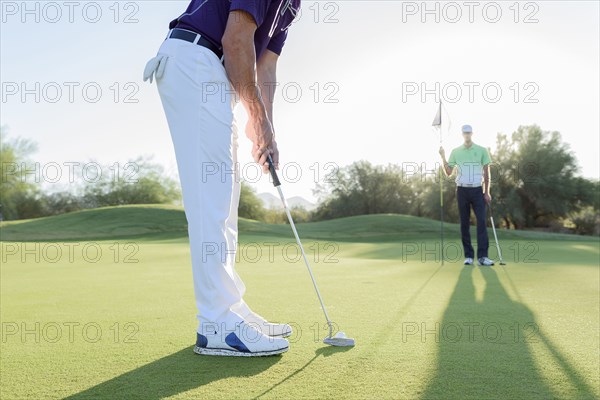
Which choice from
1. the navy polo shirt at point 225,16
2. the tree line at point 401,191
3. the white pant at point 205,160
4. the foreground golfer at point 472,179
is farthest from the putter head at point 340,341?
the tree line at point 401,191

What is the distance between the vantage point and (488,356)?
7.87ft

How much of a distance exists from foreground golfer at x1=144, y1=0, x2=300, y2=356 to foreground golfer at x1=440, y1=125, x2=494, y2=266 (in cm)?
675

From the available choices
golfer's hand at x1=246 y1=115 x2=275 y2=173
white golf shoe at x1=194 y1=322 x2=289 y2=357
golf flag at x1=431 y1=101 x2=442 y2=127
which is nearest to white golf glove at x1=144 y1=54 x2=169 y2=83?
golfer's hand at x1=246 y1=115 x2=275 y2=173

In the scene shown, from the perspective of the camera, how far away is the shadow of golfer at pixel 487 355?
6.26ft

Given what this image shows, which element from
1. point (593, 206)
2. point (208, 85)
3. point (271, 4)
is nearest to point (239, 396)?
point (208, 85)

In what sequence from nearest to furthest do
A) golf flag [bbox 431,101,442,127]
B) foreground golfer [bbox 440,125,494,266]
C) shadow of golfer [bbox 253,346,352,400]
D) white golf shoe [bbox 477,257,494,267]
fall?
shadow of golfer [bbox 253,346,352,400]
white golf shoe [bbox 477,257,494,267]
foreground golfer [bbox 440,125,494,266]
golf flag [bbox 431,101,442,127]

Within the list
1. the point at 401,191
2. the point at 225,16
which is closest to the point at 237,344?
the point at 225,16

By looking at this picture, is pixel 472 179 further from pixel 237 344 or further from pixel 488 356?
pixel 237 344

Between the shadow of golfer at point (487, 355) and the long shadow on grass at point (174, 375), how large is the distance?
2.51 ft

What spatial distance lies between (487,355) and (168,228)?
24574mm

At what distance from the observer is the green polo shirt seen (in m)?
8.88

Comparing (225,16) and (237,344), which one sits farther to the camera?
(225,16)

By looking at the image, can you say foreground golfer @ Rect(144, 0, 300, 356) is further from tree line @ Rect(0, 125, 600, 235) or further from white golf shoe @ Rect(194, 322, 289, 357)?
tree line @ Rect(0, 125, 600, 235)

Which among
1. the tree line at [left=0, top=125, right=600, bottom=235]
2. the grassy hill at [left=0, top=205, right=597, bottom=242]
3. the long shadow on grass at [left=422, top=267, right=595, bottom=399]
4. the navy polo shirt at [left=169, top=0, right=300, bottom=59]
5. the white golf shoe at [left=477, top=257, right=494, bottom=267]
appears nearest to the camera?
the long shadow on grass at [left=422, top=267, right=595, bottom=399]
